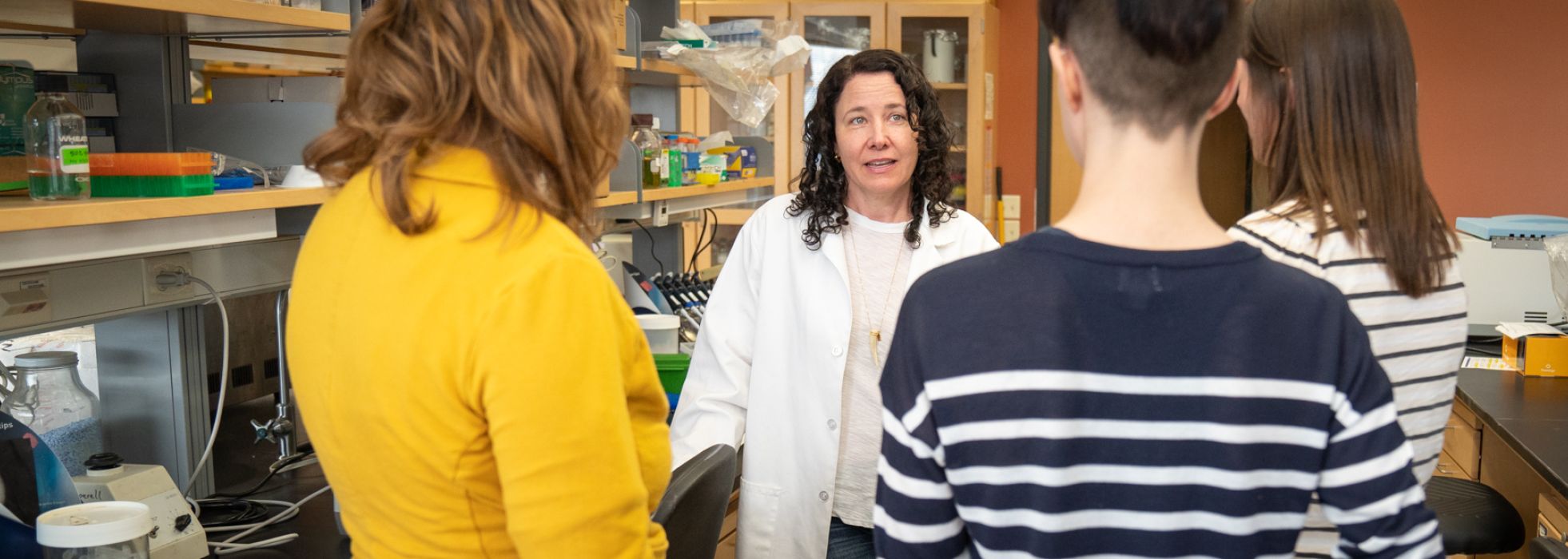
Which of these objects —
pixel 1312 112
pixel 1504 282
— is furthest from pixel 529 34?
pixel 1504 282

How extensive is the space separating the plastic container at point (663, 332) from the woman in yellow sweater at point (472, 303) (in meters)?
1.61

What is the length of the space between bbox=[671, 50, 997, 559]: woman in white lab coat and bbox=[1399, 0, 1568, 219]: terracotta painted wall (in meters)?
3.01

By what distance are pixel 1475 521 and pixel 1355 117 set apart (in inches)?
51.8

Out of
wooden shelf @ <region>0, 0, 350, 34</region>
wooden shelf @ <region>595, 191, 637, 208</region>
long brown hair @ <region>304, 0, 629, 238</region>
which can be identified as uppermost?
wooden shelf @ <region>0, 0, 350, 34</region>

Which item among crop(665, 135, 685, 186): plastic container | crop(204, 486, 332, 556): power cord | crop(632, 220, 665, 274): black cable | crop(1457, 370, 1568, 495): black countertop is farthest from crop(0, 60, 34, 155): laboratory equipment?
crop(1457, 370, 1568, 495): black countertop

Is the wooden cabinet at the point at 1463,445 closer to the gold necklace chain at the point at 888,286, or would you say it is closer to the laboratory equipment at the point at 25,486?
the gold necklace chain at the point at 888,286

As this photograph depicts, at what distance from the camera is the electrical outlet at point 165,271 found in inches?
66.4

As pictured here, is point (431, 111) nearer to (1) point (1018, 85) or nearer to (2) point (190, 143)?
(2) point (190, 143)

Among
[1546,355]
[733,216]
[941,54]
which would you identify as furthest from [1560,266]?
[733,216]

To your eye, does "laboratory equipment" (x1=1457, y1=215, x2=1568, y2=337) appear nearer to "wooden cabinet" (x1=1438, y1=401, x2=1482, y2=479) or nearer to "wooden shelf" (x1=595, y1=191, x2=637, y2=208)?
"wooden cabinet" (x1=1438, y1=401, x2=1482, y2=479)

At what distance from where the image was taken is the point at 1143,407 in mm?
833

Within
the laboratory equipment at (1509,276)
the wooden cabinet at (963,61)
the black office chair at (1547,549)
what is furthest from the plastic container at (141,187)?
the wooden cabinet at (963,61)

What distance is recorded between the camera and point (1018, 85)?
5.45 metres

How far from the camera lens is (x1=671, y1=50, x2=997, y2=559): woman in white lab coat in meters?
1.83
